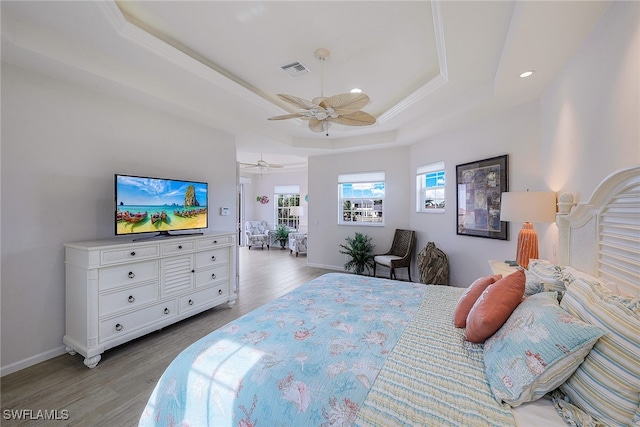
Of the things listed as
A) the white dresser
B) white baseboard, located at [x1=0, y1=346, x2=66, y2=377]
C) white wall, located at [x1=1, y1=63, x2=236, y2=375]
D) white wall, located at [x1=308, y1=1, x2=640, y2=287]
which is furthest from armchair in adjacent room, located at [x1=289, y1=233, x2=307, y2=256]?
white baseboard, located at [x1=0, y1=346, x2=66, y2=377]

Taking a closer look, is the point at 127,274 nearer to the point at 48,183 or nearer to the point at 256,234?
the point at 48,183

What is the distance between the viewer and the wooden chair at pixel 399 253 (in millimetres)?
4348

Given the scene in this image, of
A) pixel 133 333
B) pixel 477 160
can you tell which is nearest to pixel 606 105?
pixel 477 160

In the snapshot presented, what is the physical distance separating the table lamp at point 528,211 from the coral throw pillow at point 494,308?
1123 mm

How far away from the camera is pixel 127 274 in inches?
93.8

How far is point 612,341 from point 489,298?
49 cm

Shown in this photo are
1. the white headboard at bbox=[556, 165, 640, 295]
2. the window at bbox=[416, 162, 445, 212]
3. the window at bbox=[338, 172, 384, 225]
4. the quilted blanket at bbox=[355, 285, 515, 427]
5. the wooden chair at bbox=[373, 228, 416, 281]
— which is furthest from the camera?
the window at bbox=[338, 172, 384, 225]

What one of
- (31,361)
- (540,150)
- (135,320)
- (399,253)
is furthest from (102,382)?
(540,150)

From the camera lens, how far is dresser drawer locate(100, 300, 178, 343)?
225 cm

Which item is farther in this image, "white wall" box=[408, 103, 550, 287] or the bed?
"white wall" box=[408, 103, 550, 287]

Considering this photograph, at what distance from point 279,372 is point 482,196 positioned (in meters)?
3.34

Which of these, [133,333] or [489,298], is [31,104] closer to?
[133,333]

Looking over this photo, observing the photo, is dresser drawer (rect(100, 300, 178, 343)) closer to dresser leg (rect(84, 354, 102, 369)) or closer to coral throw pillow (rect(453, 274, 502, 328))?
dresser leg (rect(84, 354, 102, 369))

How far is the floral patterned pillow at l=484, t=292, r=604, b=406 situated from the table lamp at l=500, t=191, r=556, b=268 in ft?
4.62
